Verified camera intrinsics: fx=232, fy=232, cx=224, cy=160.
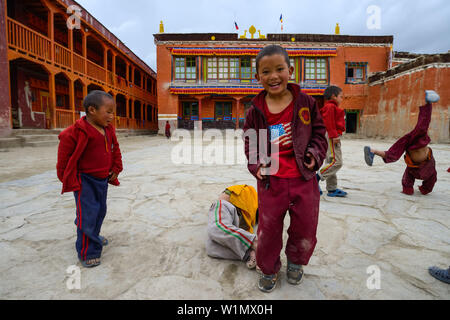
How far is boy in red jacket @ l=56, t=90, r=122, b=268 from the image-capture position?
1.44m

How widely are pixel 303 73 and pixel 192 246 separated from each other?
58.7 feet

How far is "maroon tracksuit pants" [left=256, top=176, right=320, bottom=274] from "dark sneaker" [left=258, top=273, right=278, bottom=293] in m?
0.03

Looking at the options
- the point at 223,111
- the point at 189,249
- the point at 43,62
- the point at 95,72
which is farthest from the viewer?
the point at 223,111

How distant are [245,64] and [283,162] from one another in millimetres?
17552

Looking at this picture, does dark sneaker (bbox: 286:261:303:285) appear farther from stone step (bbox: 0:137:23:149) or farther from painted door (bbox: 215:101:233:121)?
painted door (bbox: 215:101:233:121)

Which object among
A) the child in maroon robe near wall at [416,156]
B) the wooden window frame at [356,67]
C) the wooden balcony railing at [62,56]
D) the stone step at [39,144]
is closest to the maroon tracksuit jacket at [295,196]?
the child in maroon robe near wall at [416,156]

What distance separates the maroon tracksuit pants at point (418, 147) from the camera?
2773 millimetres

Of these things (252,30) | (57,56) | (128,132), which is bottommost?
(128,132)

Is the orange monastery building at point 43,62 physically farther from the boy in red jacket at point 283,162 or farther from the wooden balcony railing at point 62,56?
the boy in red jacket at point 283,162

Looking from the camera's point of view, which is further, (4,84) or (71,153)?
(4,84)

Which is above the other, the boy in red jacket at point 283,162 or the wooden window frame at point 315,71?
the wooden window frame at point 315,71

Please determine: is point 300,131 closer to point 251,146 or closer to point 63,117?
point 251,146

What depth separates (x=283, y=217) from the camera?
4.24 ft

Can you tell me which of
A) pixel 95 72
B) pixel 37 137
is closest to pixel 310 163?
pixel 37 137
